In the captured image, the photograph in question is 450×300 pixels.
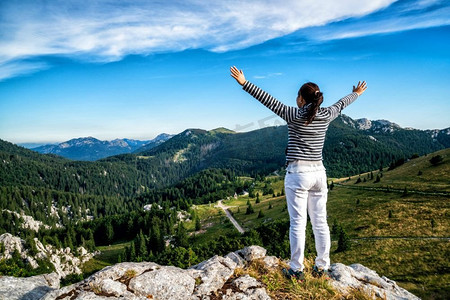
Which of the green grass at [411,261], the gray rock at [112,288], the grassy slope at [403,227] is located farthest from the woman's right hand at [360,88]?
the green grass at [411,261]

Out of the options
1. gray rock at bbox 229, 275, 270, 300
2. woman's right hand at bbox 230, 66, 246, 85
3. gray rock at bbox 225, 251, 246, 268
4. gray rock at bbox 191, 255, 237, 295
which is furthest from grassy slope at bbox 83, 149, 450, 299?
woman's right hand at bbox 230, 66, 246, 85

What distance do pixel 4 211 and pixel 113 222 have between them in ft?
278

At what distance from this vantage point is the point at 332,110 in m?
7.25

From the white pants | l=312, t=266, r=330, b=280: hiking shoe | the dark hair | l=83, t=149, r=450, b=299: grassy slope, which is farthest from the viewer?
l=83, t=149, r=450, b=299: grassy slope

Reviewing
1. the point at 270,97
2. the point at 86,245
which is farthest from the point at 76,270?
the point at 270,97

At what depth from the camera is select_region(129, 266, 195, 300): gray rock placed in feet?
24.0

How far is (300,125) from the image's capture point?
693 cm

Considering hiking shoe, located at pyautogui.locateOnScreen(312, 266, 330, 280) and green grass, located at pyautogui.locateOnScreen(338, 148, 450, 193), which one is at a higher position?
hiking shoe, located at pyautogui.locateOnScreen(312, 266, 330, 280)

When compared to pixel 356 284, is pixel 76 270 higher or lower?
lower

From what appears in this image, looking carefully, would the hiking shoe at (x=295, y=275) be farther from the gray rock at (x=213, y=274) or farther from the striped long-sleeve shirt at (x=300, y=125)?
the striped long-sleeve shirt at (x=300, y=125)

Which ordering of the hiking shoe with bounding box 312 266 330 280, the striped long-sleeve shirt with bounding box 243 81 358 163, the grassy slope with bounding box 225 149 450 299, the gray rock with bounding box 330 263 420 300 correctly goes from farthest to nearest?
the grassy slope with bounding box 225 149 450 299 < the gray rock with bounding box 330 263 420 300 < the hiking shoe with bounding box 312 266 330 280 < the striped long-sleeve shirt with bounding box 243 81 358 163

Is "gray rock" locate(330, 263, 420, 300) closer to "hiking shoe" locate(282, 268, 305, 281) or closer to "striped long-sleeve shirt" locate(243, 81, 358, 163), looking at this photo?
"hiking shoe" locate(282, 268, 305, 281)

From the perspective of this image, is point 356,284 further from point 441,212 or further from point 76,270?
point 76,270

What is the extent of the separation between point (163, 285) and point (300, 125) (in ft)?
20.5
